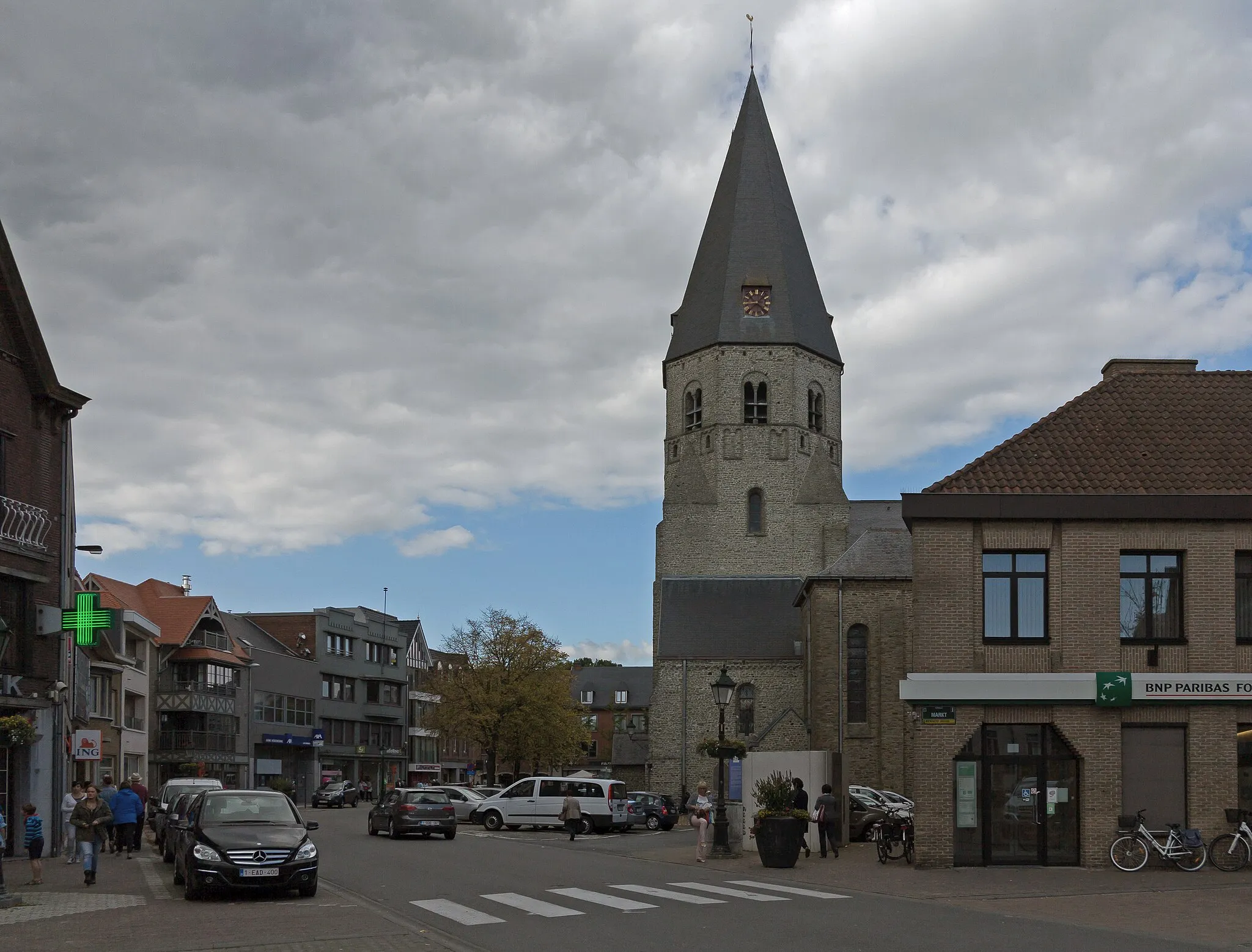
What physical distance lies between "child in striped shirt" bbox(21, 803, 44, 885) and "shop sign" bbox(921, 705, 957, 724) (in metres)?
14.1

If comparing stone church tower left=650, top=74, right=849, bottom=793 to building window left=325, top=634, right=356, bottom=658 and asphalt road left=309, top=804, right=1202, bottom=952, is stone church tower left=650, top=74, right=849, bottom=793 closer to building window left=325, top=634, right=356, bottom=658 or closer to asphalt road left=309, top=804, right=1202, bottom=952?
building window left=325, top=634, right=356, bottom=658

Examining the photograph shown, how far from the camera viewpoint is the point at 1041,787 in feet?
77.4

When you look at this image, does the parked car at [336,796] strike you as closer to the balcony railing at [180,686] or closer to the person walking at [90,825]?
the balcony railing at [180,686]

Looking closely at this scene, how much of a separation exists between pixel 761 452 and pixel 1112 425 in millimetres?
42675

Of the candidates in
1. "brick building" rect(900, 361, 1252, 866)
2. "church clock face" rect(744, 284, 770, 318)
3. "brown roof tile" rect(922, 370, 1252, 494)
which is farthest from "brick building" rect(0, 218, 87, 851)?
"church clock face" rect(744, 284, 770, 318)

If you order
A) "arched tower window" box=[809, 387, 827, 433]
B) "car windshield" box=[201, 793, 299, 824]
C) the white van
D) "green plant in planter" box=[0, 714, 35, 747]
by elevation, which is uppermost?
"arched tower window" box=[809, 387, 827, 433]

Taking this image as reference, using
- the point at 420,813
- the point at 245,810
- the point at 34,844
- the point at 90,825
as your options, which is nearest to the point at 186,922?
the point at 245,810

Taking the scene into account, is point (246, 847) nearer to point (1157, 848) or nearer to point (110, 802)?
point (110, 802)

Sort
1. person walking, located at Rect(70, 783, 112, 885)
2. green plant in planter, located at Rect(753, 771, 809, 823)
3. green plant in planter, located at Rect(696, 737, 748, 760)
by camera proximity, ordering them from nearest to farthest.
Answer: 1. person walking, located at Rect(70, 783, 112, 885)
2. green plant in planter, located at Rect(753, 771, 809, 823)
3. green plant in planter, located at Rect(696, 737, 748, 760)

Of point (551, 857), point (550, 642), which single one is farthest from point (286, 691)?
point (551, 857)

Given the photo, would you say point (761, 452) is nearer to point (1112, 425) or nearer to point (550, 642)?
point (550, 642)

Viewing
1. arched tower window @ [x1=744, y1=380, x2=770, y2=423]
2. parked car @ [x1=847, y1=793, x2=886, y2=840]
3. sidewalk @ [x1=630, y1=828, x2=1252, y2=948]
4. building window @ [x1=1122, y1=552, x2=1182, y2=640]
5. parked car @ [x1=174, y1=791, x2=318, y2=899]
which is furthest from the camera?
arched tower window @ [x1=744, y1=380, x2=770, y2=423]

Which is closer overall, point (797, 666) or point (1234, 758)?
point (1234, 758)

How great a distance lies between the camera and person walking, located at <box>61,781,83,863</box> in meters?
24.8
